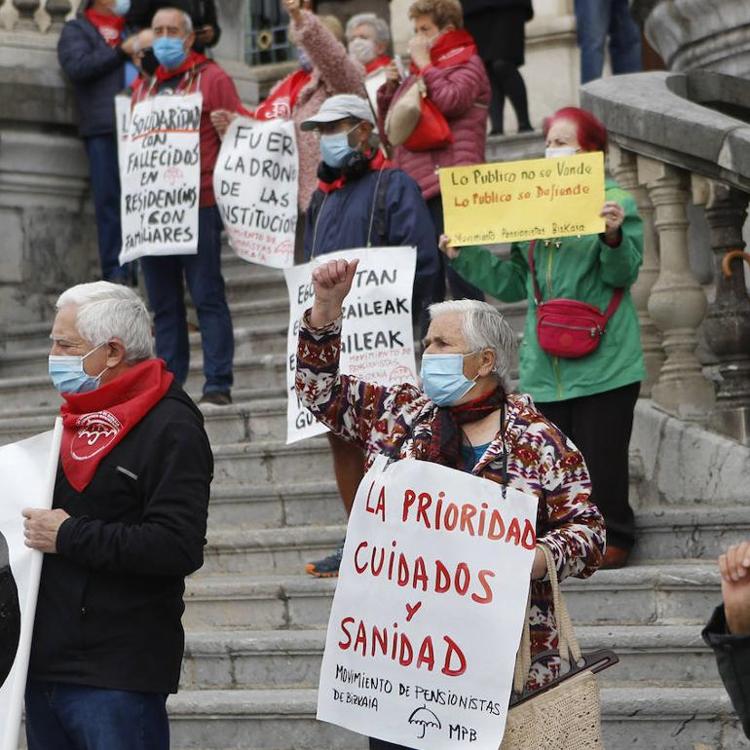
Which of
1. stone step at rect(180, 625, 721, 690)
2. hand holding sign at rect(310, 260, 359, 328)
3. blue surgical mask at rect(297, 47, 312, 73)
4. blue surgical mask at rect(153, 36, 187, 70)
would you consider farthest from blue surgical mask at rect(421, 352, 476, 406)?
blue surgical mask at rect(153, 36, 187, 70)

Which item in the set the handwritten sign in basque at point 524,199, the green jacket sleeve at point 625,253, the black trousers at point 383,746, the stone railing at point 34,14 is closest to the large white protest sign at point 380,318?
the handwritten sign in basque at point 524,199

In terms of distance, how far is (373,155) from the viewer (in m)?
7.97

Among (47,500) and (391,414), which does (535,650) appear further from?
(47,500)

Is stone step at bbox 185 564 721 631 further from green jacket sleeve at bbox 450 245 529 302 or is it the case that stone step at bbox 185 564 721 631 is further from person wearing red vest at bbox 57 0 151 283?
person wearing red vest at bbox 57 0 151 283

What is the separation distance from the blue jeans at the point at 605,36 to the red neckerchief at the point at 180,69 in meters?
3.54

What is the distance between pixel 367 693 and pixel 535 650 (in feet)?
1.41

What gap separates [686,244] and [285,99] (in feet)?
8.47

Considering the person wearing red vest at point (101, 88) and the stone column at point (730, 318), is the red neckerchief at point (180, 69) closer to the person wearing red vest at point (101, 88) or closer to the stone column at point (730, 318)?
the person wearing red vest at point (101, 88)

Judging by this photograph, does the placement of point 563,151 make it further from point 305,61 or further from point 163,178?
point 163,178

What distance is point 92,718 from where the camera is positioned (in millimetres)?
4812

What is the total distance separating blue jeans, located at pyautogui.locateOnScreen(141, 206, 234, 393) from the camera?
9.22m

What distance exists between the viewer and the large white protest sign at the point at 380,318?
7391 millimetres

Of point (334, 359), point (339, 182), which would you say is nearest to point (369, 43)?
point (339, 182)

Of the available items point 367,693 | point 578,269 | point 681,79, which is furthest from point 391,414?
point 681,79
